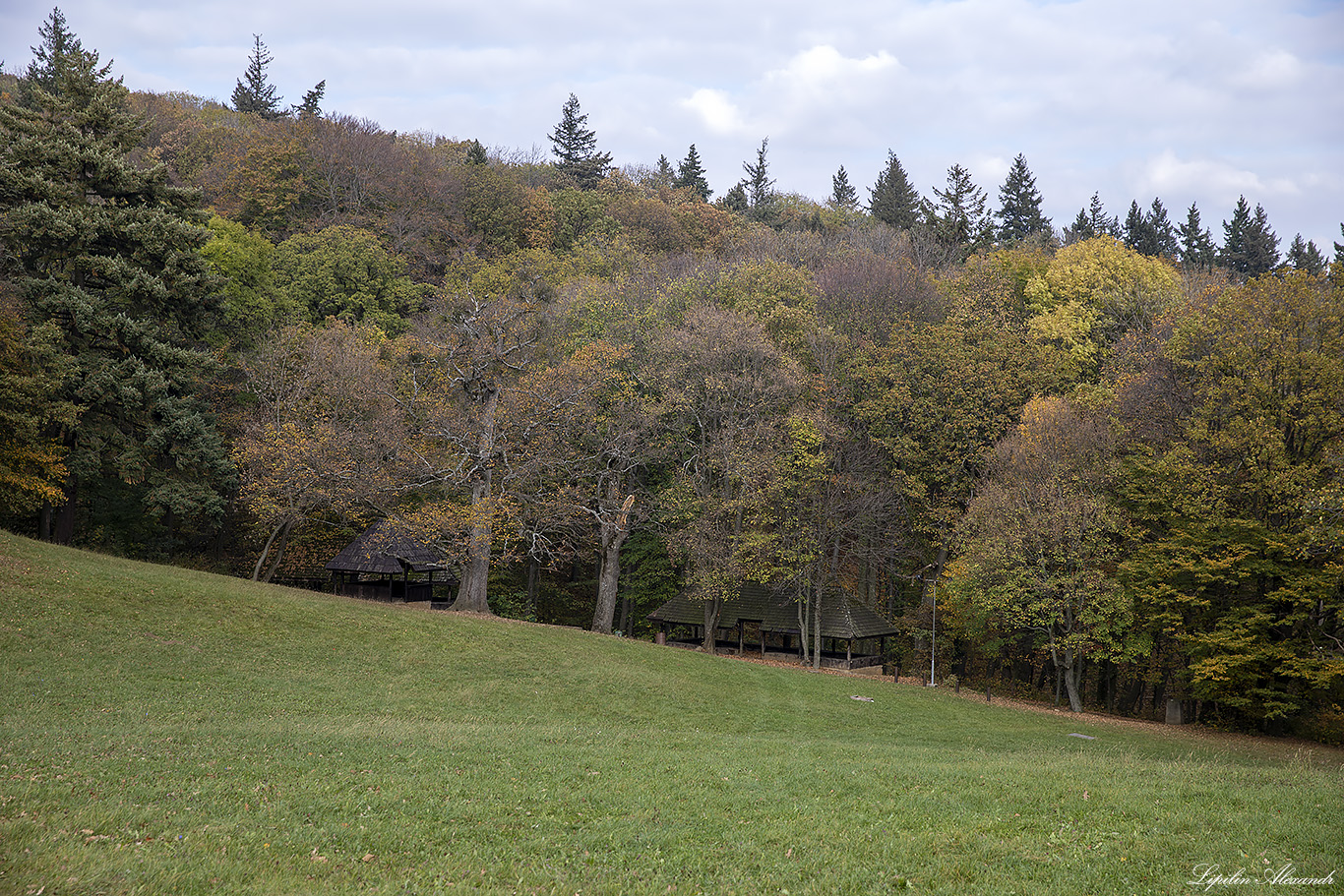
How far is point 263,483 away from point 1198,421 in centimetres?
3613

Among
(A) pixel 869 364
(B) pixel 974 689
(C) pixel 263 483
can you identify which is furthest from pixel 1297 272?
(C) pixel 263 483

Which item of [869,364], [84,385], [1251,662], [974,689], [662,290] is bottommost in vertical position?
[974,689]

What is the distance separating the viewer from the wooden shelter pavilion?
135 ft

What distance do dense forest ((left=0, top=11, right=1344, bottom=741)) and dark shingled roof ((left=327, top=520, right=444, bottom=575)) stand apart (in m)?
1.49

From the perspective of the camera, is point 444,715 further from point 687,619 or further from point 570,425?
point 687,619

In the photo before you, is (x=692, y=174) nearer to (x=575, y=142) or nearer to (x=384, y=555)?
(x=575, y=142)

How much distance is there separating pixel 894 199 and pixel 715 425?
163ft

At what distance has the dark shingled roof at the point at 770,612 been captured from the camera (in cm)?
4169

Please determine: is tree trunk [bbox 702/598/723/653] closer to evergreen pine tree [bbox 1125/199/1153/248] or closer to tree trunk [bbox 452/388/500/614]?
tree trunk [bbox 452/388/500/614]

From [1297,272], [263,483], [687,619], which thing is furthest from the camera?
[687,619]

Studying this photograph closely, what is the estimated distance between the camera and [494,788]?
11.8 metres

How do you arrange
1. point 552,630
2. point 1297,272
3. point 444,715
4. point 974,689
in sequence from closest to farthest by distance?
point 444,715 → point 1297,272 → point 552,630 → point 974,689

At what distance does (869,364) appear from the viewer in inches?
1689

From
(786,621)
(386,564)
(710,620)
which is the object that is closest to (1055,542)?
(786,621)
